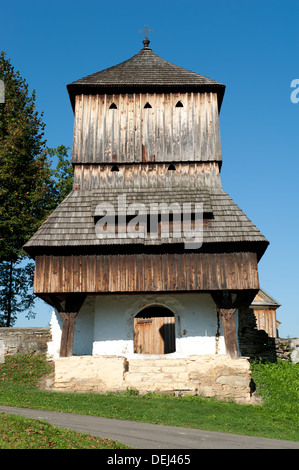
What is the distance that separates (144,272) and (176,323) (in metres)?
2.27

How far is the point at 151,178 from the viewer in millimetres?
18172

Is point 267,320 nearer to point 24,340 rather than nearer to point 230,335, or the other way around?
point 230,335

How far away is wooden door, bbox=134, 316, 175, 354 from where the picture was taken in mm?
18312

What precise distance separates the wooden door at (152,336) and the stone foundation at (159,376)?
10.6 ft

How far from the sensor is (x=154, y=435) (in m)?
9.48

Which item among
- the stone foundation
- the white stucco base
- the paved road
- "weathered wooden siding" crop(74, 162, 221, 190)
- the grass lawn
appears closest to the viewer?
the paved road

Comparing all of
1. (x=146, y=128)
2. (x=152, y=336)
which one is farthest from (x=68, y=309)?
(x=146, y=128)

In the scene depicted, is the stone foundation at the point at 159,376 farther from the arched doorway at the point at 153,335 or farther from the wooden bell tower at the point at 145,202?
the arched doorway at the point at 153,335

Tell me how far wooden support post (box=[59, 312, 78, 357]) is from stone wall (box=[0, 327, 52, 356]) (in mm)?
4353

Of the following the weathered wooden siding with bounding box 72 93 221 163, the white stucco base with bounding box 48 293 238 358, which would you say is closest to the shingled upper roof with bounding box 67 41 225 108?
the weathered wooden siding with bounding box 72 93 221 163

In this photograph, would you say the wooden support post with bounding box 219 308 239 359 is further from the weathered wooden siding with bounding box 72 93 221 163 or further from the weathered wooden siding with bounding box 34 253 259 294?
the weathered wooden siding with bounding box 72 93 221 163
